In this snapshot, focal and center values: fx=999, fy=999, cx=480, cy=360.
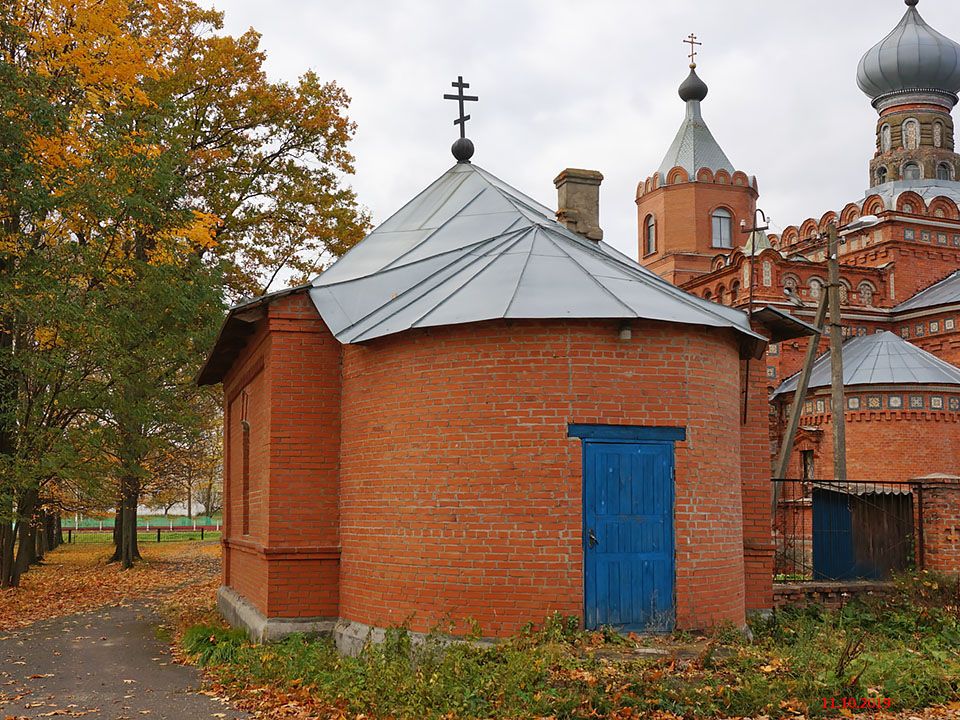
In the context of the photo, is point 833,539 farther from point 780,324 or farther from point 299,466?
point 299,466

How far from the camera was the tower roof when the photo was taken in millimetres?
38000

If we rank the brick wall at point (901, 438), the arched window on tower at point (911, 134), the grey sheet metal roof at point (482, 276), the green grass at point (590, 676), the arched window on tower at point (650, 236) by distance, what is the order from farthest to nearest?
1. the arched window on tower at point (650, 236)
2. the arched window on tower at point (911, 134)
3. the brick wall at point (901, 438)
4. the grey sheet metal roof at point (482, 276)
5. the green grass at point (590, 676)

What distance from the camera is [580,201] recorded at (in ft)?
41.4

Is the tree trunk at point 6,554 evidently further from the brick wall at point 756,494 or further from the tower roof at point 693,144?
the tower roof at point 693,144

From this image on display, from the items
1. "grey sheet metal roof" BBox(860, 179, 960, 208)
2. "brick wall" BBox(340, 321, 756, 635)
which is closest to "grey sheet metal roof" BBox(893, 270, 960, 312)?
"grey sheet metal roof" BBox(860, 179, 960, 208)

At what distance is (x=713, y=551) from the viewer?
9.89 meters

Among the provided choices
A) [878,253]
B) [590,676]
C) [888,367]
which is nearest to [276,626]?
[590,676]

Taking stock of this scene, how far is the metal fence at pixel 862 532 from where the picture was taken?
1378 cm

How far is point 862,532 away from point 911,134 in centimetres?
2830

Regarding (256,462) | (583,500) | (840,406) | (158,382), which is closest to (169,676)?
(256,462)

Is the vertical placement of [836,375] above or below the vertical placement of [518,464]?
above

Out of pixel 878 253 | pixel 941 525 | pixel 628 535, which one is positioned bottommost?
pixel 941 525

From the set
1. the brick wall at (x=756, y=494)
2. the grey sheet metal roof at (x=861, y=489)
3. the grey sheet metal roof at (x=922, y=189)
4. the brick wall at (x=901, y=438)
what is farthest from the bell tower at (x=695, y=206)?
the brick wall at (x=756, y=494)

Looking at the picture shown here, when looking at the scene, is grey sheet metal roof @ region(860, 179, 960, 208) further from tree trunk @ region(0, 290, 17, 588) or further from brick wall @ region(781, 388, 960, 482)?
tree trunk @ region(0, 290, 17, 588)
